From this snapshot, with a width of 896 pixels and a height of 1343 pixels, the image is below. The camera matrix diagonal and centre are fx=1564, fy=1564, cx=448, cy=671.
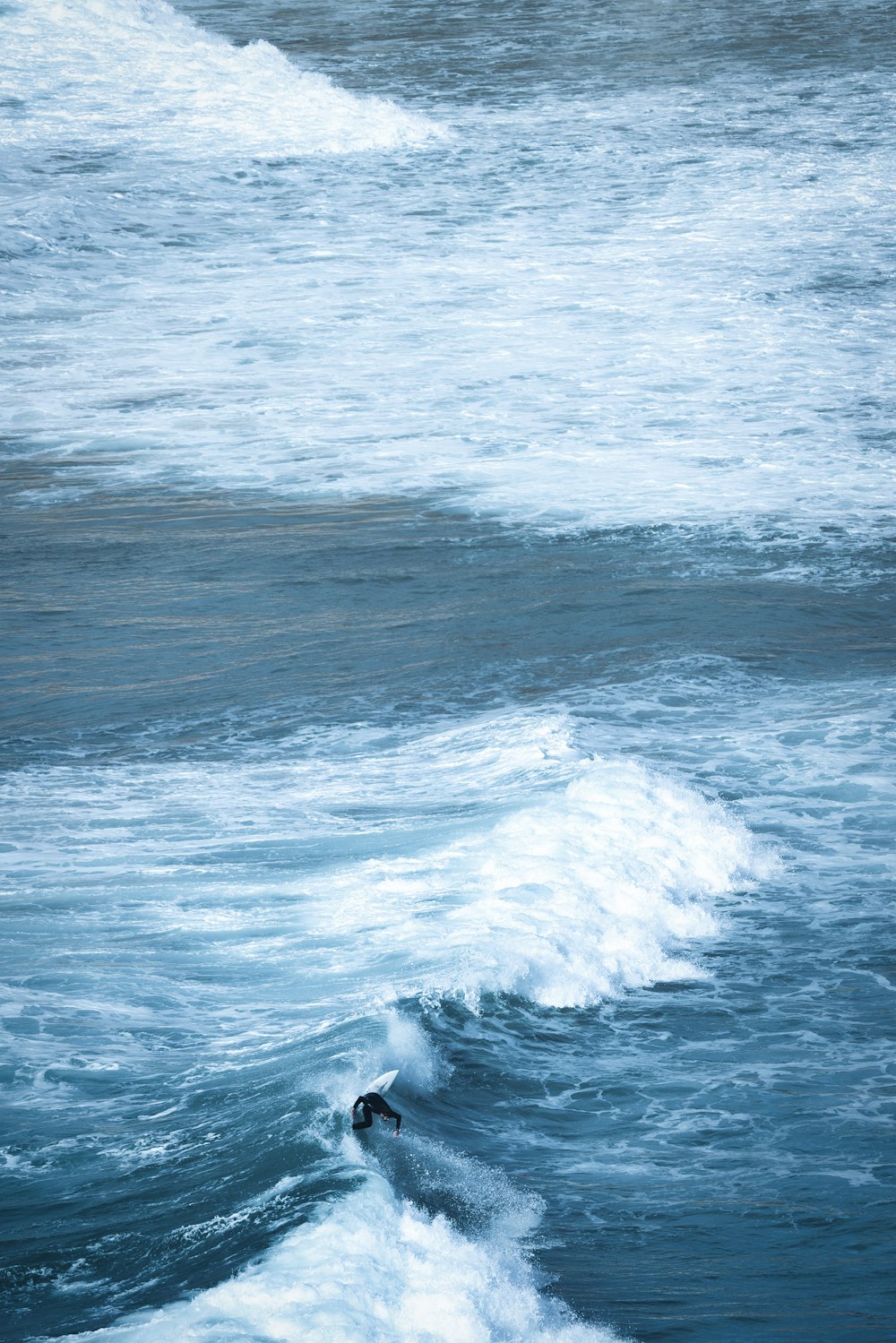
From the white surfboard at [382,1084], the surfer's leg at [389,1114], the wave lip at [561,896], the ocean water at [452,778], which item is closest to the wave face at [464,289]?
the ocean water at [452,778]

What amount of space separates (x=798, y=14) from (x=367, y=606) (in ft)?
79.4

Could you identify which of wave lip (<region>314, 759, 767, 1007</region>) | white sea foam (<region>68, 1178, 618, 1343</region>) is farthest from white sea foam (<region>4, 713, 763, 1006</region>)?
white sea foam (<region>68, 1178, 618, 1343</region>)

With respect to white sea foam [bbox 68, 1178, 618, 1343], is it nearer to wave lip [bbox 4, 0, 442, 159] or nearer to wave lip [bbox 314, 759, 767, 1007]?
wave lip [bbox 314, 759, 767, 1007]

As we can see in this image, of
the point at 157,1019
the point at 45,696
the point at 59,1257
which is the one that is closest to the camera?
the point at 59,1257

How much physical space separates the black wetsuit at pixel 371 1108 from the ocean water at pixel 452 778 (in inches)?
3.0

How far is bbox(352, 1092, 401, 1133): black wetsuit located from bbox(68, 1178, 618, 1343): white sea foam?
0.43m

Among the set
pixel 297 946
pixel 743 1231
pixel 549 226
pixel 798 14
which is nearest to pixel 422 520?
pixel 297 946

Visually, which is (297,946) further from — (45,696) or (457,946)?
(45,696)

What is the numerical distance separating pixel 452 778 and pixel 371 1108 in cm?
276

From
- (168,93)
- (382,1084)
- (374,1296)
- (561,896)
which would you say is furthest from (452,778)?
(168,93)

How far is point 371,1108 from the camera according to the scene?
4719 millimetres

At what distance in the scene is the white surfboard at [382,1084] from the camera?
16.2ft

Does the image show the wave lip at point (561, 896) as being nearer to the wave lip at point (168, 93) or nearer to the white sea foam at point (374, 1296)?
the white sea foam at point (374, 1296)

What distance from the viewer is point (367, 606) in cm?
929
